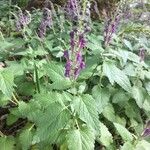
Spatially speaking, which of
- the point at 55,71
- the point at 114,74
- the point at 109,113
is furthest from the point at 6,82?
the point at 109,113

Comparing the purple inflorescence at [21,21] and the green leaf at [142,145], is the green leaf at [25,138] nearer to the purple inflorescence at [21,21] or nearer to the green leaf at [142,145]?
the green leaf at [142,145]

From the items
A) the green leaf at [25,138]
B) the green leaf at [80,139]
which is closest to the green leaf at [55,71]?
the green leaf at [80,139]

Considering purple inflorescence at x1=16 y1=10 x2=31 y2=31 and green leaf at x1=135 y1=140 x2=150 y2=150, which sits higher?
purple inflorescence at x1=16 y1=10 x2=31 y2=31

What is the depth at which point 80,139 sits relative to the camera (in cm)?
269

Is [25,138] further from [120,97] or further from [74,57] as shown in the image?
[120,97]

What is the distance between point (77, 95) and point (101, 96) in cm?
68

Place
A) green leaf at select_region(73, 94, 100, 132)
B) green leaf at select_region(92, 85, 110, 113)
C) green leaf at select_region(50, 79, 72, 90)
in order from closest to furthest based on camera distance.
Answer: green leaf at select_region(73, 94, 100, 132), green leaf at select_region(50, 79, 72, 90), green leaf at select_region(92, 85, 110, 113)

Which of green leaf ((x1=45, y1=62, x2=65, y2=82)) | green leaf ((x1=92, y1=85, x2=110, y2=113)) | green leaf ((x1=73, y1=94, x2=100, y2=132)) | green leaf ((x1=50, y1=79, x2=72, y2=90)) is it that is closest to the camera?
green leaf ((x1=73, y1=94, x2=100, y2=132))

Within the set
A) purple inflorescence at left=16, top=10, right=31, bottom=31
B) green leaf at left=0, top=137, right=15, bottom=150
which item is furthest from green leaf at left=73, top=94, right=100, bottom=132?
purple inflorescence at left=16, top=10, right=31, bottom=31

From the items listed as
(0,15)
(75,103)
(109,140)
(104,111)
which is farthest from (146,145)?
(0,15)

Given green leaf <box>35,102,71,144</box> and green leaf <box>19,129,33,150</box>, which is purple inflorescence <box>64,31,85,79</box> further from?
green leaf <box>19,129,33,150</box>

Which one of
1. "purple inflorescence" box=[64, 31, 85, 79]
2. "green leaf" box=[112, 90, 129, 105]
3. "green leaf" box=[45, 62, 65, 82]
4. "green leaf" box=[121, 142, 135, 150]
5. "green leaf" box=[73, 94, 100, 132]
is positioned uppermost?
"purple inflorescence" box=[64, 31, 85, 79]

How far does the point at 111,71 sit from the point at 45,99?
676 millimetres

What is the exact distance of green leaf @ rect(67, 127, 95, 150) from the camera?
8.67 ft
